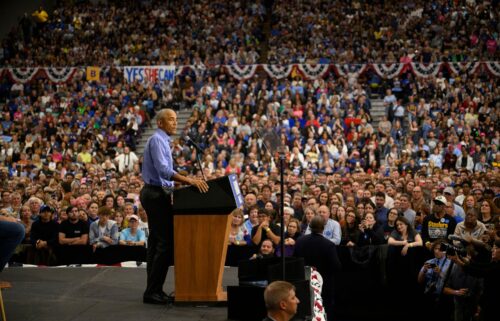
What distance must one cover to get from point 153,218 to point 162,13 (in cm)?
2239

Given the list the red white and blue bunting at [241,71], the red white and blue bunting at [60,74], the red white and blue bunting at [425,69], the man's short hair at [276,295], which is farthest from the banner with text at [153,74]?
the man's short hair at [276,295]

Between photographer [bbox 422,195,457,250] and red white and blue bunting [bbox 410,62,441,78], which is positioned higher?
red white and blue bunting [bbox 410,62,441,78]

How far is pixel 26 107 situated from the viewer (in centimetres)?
2272

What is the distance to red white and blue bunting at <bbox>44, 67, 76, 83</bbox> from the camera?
2414 cm

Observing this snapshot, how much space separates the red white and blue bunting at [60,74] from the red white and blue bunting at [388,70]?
8791mm

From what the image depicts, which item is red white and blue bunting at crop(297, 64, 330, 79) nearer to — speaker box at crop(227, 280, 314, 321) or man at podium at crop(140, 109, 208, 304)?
man at podium at crop(140, 109, 208, 304)

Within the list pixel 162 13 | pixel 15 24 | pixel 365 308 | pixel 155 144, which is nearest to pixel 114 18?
pixel 162 13

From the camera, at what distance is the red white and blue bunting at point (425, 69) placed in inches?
872

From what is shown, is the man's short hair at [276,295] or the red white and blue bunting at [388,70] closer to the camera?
the man's short hair at [276,295]

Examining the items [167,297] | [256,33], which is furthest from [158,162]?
[256,33]

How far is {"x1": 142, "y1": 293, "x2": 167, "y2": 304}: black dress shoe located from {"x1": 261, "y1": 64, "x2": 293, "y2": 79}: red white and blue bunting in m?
17.6

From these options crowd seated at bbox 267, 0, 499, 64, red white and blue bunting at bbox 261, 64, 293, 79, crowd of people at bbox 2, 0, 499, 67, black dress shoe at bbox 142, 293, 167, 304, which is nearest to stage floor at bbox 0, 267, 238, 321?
black dress shoe at bbox 142, 293, 167, 304

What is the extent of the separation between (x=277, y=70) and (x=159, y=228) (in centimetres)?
1767

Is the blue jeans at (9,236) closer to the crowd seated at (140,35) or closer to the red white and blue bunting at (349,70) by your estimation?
the red white and blue bunting at (349,70)
